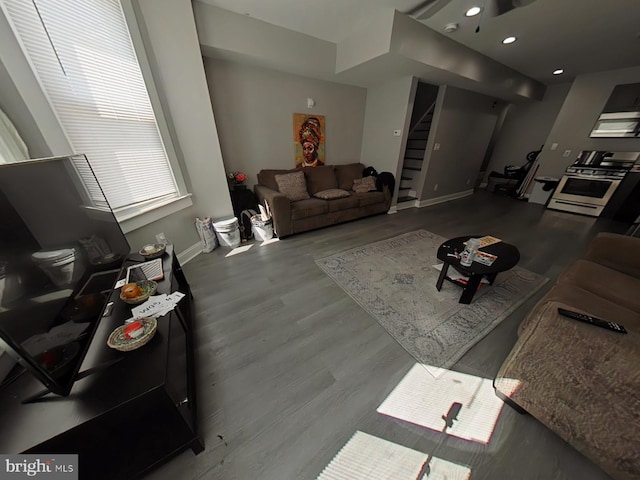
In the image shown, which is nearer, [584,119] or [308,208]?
[308,208]

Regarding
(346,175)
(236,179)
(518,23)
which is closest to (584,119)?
(518,23)

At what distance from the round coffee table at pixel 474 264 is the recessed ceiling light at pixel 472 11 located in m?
2.25

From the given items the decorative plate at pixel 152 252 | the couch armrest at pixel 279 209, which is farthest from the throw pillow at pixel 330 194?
the decorative plate at pixel 152 252

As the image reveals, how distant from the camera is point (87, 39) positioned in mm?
1452

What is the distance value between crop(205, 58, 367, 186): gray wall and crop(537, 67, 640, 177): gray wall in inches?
159

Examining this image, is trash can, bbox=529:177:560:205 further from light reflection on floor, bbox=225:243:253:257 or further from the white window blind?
the white window blind

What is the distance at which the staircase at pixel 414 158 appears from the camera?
13.7 feet

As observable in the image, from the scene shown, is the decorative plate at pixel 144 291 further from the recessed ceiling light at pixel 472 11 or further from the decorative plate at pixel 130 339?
the recessed ceiling light at pixel 472 11

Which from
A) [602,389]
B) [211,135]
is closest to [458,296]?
[602,389]

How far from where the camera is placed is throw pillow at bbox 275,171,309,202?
306 cm

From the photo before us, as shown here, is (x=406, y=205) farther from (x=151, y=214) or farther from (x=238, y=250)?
(x=151, y=214)

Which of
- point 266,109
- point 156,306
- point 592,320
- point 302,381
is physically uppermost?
point 266,109

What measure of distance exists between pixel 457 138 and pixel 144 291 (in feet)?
17.1

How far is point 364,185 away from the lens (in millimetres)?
3580
